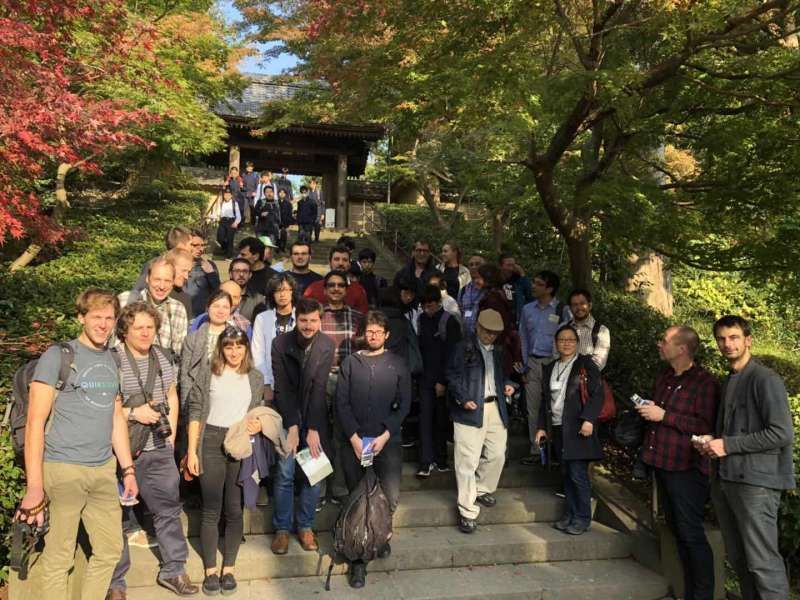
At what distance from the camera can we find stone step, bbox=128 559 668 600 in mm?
3969

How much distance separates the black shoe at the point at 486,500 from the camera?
4941 mm

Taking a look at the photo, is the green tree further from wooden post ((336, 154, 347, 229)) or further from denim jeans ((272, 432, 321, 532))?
wooden post ((336, 154, 347, 229))

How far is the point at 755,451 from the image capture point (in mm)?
3447

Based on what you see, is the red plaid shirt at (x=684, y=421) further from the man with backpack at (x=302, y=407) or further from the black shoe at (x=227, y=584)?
the black shoe at (x=227, y=584)

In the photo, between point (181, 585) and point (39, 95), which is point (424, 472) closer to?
point (181, 585)

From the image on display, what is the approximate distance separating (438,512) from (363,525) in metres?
1.08

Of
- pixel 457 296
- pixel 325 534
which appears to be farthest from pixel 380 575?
pixel 457 296

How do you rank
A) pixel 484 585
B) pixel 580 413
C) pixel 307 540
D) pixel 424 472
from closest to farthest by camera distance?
pixel 484 585
pixel 307 540
pixel 580 413
pixel 424 472

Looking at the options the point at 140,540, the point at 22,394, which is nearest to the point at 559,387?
the point at 140,540

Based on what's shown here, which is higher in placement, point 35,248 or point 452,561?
point 35,248

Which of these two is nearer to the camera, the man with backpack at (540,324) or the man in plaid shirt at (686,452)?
the man in plaid shirt at (686,452)

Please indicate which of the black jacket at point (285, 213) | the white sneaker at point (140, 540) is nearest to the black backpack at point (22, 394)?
the white sneaker at point (140, 540)

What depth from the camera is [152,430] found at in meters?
3.71

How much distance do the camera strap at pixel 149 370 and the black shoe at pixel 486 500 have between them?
2842 millimetres
